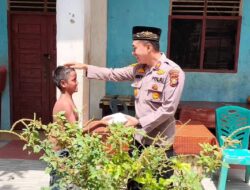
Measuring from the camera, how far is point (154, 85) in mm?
2475

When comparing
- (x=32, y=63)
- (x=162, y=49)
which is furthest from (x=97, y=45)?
(x=32, y=63)

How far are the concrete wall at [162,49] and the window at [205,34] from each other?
106mm

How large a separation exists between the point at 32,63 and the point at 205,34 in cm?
300

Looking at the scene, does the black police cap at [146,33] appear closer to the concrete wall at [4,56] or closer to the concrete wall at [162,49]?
the concrete wall at [162,49]

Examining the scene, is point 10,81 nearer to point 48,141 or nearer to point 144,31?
point 144,31

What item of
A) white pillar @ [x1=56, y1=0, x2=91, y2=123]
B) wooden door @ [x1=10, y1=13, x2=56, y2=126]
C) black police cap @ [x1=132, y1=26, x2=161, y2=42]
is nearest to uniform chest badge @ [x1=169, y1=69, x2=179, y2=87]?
black police cap @ [x1=132, y1=26, x2=161, y2=42]

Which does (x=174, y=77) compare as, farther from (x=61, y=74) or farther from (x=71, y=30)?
(x=71, y=30)

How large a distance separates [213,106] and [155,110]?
120 inches

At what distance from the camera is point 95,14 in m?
5.55

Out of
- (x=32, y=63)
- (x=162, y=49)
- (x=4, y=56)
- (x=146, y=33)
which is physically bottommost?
(x=32, y=63)

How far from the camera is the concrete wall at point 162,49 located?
5.60 meters

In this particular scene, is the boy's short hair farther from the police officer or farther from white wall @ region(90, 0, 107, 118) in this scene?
white wall @ region(90, 0, 107, 118)

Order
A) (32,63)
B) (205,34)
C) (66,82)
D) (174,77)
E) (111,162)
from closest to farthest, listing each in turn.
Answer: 1. (111,162)
2. (174,77)
3. (66,82)
4. (205,34)
5. (32,63)

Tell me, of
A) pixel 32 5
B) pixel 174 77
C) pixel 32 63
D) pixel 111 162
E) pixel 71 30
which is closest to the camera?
pixel 111 162
